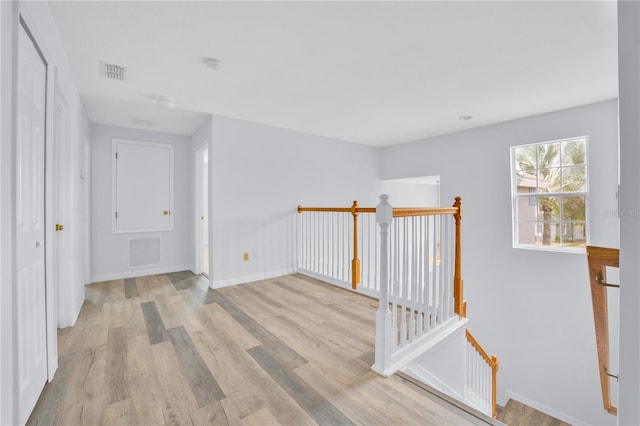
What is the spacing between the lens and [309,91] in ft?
10.1

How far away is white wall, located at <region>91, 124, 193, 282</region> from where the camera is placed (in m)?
Answer: 4.04

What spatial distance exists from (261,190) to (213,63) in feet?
6.43

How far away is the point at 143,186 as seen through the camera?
4363 millimetres

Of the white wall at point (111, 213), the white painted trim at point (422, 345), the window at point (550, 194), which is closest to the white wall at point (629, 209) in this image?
the white painted trim at point (422, 345)

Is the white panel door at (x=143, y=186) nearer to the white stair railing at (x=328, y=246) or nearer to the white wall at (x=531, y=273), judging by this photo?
the white stair railing at (x=328, y=246)

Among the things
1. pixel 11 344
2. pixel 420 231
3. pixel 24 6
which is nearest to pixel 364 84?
pixel 420 231

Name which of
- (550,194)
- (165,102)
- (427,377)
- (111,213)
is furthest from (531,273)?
(111,213)

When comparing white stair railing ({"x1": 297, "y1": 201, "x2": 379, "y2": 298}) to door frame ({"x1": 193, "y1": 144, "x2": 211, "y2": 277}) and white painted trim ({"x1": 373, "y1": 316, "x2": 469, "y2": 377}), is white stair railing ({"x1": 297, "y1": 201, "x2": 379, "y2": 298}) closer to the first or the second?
white painted trim ({"x1": 373, "y1": 316, "x2": 469, "y2": 377})

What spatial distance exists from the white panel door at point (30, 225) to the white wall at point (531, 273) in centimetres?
478

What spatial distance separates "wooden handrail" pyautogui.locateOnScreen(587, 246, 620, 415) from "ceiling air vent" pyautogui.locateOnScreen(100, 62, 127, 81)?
11.0 ft

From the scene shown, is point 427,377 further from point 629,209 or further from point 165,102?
point 165,102

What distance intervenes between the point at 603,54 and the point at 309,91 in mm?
2517

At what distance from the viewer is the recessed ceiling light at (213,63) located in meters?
2.39

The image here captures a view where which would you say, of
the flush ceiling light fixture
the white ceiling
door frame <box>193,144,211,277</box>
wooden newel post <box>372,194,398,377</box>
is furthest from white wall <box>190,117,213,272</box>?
wooden newel post <box>372,194,398,377</box>
